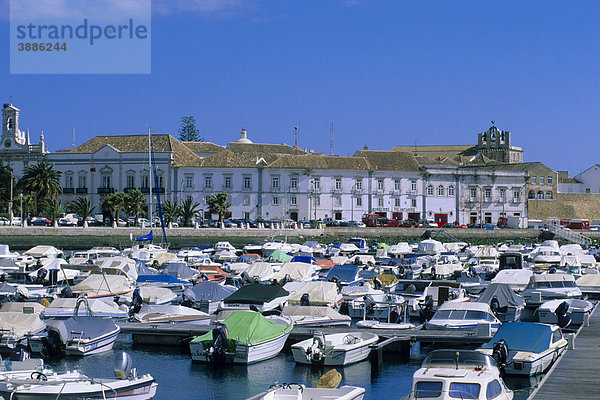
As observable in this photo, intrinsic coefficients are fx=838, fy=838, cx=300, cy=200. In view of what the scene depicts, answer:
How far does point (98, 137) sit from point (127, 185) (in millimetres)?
9971

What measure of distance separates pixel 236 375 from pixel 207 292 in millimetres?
11879

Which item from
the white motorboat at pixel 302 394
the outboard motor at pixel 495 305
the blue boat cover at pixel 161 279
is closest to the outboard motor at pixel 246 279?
the blue boat cover at pixel 161 279

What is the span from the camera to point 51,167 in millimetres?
86250

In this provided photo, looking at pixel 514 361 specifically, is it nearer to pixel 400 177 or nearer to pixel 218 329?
pixel 218 329

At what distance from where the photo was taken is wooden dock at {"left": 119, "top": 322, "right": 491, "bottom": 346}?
2889cm

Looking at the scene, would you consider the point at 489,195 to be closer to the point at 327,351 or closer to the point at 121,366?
the point at 327,351

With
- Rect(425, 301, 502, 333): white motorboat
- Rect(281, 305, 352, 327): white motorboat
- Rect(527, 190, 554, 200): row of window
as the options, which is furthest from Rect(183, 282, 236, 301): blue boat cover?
Rect(527, 190, 554, 200): row of window

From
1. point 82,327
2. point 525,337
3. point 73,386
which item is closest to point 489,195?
point 525,337

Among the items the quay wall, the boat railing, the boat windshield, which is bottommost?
the boat railing

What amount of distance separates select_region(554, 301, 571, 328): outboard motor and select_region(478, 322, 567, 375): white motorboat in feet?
20.0

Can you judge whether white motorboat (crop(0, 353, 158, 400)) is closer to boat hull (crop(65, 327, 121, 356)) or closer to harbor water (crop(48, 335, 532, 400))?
harbor water (crop(48, 335, 532, 400))

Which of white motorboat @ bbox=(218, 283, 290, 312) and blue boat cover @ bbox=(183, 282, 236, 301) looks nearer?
white motorboat @ bbox=(218, 283, 290, 312)

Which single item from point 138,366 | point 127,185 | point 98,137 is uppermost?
point 98,137

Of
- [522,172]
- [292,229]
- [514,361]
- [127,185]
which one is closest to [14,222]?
[127,185]
